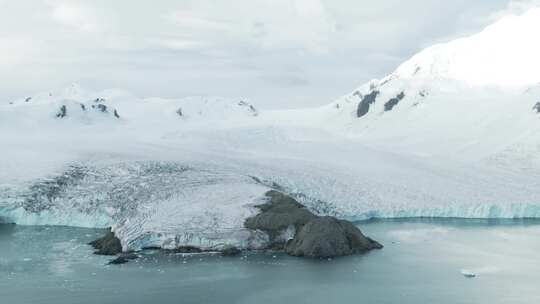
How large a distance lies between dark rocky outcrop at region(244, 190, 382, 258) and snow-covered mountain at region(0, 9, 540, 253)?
1326 mm

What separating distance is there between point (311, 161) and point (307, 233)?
25011mm

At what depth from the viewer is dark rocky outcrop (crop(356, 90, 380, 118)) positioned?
122m

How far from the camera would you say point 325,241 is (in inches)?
1449

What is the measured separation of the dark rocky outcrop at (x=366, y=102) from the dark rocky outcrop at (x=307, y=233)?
8314 centimetres

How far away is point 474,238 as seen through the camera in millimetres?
42281

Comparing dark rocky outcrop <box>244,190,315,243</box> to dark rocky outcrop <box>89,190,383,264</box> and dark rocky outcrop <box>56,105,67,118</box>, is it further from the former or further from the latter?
dark rocky outcrop <box>56,105,67,118</box>

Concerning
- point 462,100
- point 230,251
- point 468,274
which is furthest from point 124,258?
point 462,100

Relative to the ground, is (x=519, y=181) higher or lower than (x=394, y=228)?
higher

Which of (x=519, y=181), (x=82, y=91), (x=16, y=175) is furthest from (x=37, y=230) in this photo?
(x=82, y=91)

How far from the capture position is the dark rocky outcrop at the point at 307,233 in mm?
36750

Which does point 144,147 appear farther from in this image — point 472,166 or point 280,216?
point 472,166

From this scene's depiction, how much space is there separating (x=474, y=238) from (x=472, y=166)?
2605cm

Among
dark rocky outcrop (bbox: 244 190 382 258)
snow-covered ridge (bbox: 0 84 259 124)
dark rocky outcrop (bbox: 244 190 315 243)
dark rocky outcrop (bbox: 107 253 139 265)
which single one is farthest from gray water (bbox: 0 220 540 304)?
snow-covered ridge (bbox: 0 84 259 124)

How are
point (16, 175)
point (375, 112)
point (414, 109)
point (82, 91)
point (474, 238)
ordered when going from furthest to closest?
point (82, 91) < point (375, 112) < point (414, 109) < point (16, 175) < point (474, 238)
